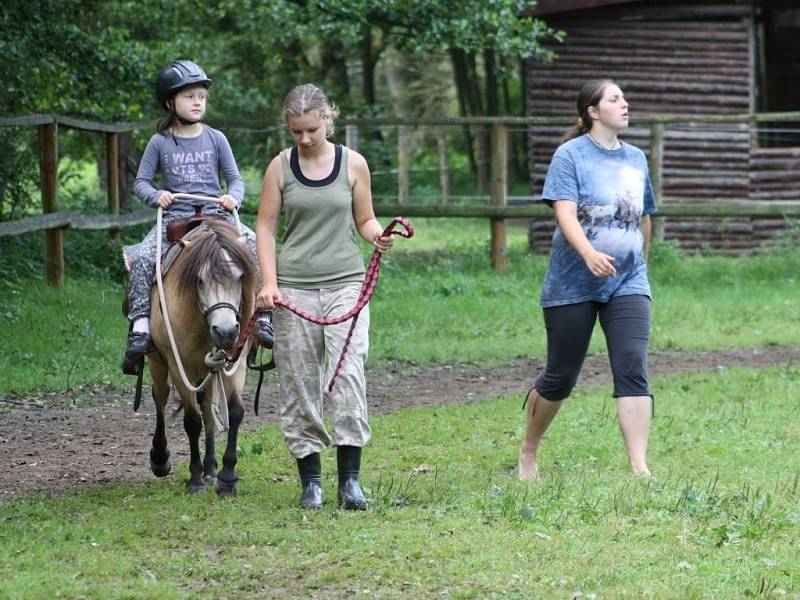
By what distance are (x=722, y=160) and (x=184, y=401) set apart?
45.7ft

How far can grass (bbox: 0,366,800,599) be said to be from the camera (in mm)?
4980

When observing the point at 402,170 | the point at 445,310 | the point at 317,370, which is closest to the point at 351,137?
the point at 402,170

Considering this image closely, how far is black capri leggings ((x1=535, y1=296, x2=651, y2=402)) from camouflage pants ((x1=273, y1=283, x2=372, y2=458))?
1.07 meters

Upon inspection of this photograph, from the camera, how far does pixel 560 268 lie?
22.2ft

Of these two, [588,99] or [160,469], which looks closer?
[588,99]

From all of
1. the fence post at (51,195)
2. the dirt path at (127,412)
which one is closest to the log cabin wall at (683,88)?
the dirt path at (127,412)

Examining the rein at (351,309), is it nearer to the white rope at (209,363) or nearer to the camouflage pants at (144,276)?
the white rope at (209,363)

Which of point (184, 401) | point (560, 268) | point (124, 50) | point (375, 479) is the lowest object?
point (375, 479)

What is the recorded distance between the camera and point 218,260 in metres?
6.42

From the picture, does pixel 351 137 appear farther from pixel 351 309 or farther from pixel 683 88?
pixel 351 309

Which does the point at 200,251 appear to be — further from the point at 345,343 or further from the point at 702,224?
the point at 702,224

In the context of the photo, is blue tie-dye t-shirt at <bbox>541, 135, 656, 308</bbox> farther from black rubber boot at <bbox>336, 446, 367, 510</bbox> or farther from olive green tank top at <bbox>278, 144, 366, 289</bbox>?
black rubber boot at <bbox>336, 446, 367, 510</bbox>

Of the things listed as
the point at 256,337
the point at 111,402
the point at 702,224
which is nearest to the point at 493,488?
the point at 256,337

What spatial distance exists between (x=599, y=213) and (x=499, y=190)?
9365mm
